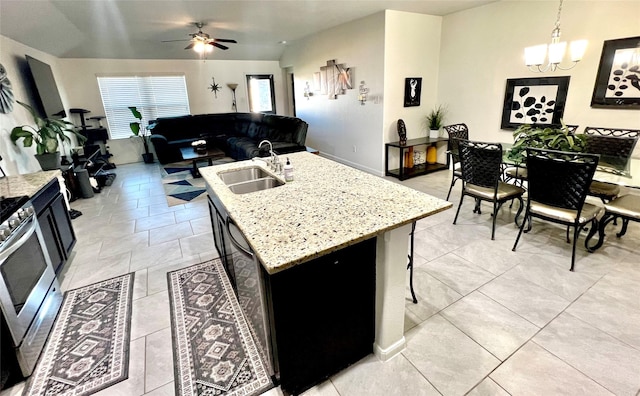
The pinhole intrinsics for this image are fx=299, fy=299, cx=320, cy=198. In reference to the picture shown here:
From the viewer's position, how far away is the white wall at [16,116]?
3.26m

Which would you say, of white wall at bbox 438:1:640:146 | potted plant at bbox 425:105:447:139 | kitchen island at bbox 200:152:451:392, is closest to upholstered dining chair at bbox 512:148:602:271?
kitchen island at bbox 200:152:451:392

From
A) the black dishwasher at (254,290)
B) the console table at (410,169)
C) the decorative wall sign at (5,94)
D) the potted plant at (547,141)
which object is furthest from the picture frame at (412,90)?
the decorative wall sign at (5,94)

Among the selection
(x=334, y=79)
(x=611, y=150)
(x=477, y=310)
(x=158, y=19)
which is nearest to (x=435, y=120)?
(x=334, y=79)

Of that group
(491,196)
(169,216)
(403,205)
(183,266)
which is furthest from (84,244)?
(491,196)

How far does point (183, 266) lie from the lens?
2762 millimetres

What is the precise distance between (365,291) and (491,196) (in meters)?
2.15

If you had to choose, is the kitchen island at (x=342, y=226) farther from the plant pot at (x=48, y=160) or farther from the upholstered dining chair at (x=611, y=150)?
the plant pot at (x=48, y=160)

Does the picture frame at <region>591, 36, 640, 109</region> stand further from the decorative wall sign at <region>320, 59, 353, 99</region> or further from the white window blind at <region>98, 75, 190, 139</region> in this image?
the white window blind at <region>98, 75, 190, 139</region>

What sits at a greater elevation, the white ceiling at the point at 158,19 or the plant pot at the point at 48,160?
the white ceiling at the point at 158,19

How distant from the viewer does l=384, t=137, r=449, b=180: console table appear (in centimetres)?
494

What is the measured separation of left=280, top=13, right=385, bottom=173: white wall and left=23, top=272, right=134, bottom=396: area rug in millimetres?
4225

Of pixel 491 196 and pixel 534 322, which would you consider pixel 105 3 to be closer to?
pixel 491 196

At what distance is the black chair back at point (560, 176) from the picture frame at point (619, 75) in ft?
5.56

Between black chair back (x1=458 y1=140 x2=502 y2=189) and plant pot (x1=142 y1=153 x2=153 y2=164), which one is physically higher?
black chair back (x1=458 y1=140 x2=502 y2=189)
